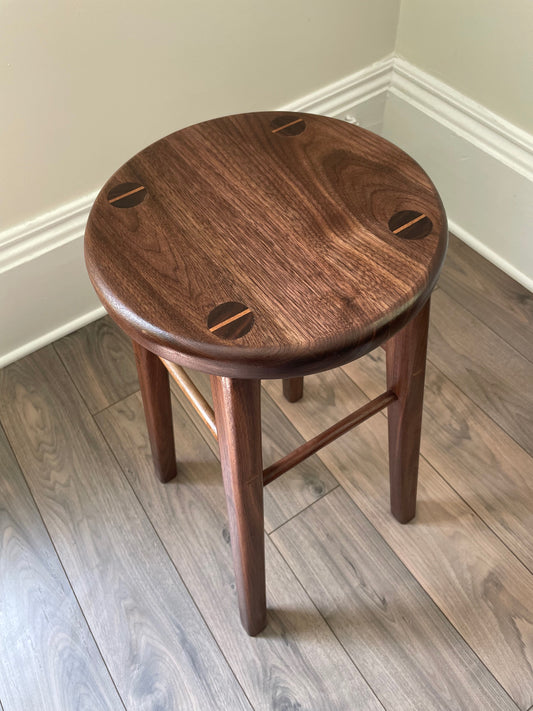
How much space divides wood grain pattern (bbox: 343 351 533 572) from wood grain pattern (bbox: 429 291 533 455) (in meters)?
0.02

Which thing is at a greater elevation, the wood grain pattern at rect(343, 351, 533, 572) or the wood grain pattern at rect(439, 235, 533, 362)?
the wood grain pattern at rect(439, 235, 533, 362)

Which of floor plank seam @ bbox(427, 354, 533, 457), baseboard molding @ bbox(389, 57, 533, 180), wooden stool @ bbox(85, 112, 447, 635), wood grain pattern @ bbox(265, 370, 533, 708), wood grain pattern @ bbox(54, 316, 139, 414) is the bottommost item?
wood grain pattern @ bbox(265, 370, 533, 708)

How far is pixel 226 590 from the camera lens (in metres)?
1.16

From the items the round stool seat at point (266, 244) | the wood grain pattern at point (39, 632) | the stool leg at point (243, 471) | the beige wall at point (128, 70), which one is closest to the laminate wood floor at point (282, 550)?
the wood grain pattern at point (39, 632)

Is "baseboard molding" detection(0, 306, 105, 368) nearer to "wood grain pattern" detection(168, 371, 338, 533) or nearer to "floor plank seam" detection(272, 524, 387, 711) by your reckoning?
"wood grain pattern" detection(168, 371, 338, 533)

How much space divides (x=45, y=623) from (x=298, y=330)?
0.72 m

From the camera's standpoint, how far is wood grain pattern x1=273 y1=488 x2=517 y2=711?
1044 millimetres

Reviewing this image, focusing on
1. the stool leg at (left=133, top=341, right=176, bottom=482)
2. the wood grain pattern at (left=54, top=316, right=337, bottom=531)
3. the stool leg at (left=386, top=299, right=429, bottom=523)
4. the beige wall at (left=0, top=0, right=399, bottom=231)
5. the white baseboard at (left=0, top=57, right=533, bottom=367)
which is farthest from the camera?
the white baseboard at (left=0, top=57, right=533, bottom=367)

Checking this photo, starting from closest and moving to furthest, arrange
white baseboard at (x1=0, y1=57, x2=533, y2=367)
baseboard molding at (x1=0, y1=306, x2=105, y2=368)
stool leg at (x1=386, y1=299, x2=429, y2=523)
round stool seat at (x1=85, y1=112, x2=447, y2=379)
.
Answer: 1. round stool seat at (x1=85, y1=112, x2=447, y2=379)
2. stool leg at (x1=386, y1=299, x2=429, y2=523)
3. white baseboard at (x1=0, y1=57, x2=533, y2=367)
4. baseboard molding at (x1=0, y1=306, x2=105, y2=368)

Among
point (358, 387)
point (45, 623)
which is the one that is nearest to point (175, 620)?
point (45, 623)

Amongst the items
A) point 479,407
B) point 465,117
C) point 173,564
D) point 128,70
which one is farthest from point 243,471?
point 465,117

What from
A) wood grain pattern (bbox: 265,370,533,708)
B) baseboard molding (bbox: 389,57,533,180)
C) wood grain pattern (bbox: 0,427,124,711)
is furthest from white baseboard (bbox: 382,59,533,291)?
wood grain pattern (bbox: 0,427,124,711)

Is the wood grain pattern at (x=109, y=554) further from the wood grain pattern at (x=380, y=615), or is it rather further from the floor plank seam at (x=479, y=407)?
the floor plank seam at (x=479, y=407)

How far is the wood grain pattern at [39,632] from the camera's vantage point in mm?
1064
